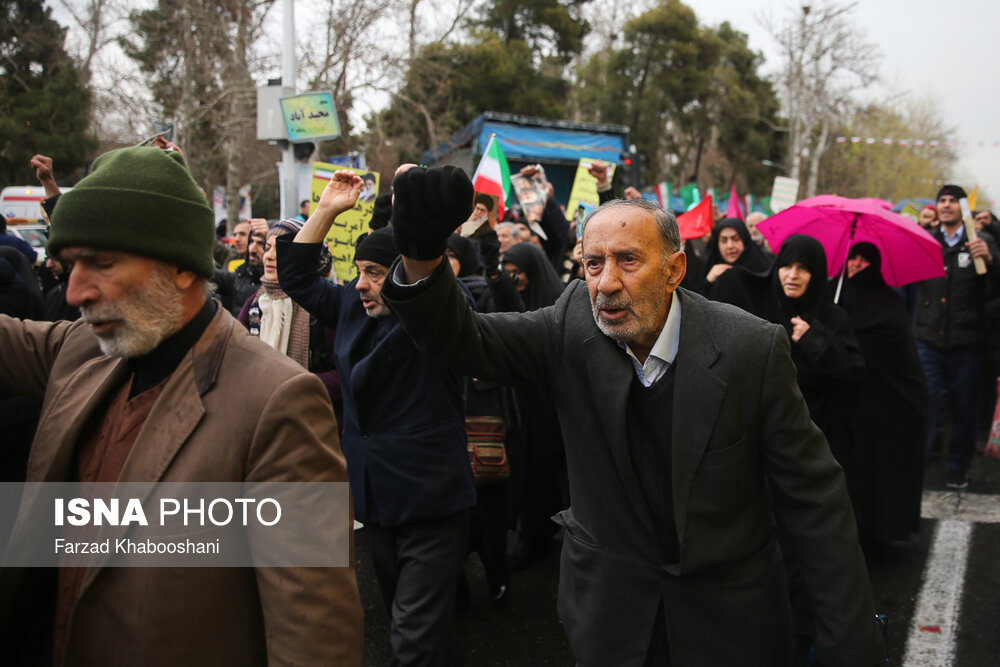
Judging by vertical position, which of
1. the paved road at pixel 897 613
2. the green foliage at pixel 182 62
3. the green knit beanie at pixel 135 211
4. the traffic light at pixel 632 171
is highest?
the green foliage at pixel 182 62

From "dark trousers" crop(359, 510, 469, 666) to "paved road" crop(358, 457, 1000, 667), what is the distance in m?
0.72

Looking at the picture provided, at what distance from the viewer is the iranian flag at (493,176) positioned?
664 centimetres

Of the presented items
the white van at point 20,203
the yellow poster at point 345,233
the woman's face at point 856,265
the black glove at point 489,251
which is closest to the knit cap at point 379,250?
the black glove at point 489,251

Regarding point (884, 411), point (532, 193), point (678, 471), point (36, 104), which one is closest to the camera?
point (678, 471)

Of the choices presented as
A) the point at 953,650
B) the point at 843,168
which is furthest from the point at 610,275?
the point at 843,168

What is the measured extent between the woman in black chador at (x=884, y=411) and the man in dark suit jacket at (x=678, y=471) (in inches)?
118

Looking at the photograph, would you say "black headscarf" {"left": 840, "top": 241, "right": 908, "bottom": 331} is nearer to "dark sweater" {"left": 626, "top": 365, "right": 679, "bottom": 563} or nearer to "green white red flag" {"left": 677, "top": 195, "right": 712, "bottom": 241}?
"green white red flag" {"left": 677, "top": 195, "right": 712, "bottom": 241}

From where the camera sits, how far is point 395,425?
127 inches

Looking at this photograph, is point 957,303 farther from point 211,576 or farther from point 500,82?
point 500,82

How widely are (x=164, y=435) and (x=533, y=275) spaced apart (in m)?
3.54

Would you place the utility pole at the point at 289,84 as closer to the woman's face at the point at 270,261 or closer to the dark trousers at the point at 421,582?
the woman's face at the point at 270,261

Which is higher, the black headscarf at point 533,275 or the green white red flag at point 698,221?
the green white red flag at point 698,221

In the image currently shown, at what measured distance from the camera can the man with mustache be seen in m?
A: 1.64

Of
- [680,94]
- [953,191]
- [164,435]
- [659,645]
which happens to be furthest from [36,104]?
[659,645]
